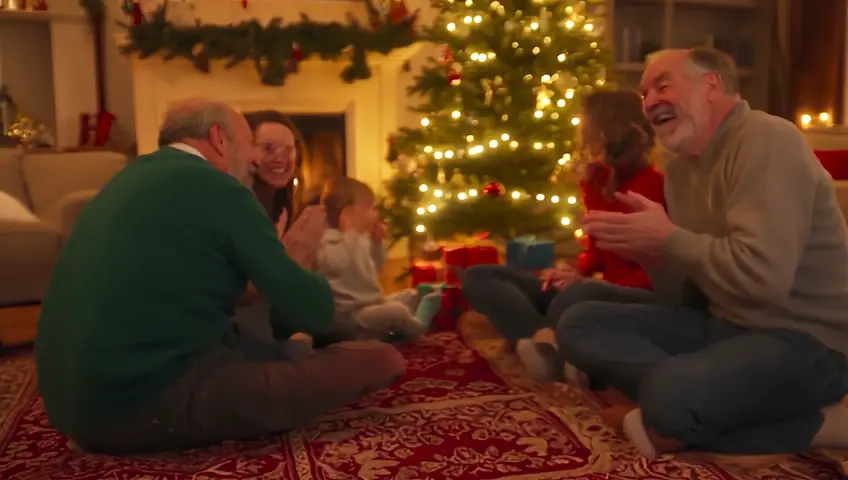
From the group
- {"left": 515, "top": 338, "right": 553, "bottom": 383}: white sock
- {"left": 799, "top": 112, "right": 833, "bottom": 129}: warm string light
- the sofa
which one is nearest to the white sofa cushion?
the sofa

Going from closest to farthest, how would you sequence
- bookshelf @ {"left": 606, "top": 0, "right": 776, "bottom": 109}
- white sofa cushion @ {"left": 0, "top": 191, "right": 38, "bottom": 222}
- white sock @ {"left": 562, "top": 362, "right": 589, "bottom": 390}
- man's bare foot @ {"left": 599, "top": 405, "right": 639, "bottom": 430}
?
man's bare foot @ {"left": 599, "top": 405, "right": 639, "bottom": 430}, white sock @ {"left": 562, "top": 362, "right": 589, "bottom": 390}, white sofa cushion @ {"left": 0, "top": 191, "right": 38, "bottom": 222}, bookshelf @ {"left": 606, "top": 0, "right": 776, "bottom": 109}

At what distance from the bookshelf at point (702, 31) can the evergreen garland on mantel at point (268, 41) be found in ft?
6.61

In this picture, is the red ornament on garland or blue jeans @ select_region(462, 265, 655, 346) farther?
the red ornament on garland

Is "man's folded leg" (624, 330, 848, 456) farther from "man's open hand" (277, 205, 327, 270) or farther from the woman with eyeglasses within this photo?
the woman with eyeglasses

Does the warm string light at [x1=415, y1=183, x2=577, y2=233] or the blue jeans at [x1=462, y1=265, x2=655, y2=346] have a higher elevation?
the warm string light at [x1=415, y1=183, x2=577, y2=233]

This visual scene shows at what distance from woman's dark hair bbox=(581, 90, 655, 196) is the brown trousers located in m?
0.99

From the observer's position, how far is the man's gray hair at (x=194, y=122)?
1777mm

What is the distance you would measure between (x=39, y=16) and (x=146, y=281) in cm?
355

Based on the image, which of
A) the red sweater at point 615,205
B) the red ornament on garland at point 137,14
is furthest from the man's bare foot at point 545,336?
the red ornament on garland at point 137,14

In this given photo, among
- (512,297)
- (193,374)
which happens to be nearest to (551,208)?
(512,297)

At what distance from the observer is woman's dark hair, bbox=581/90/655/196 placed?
2305 millimetres

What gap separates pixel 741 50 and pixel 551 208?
3163 mm

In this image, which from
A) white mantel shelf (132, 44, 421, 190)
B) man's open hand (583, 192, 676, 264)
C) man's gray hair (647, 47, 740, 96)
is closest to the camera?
man's open hand (583, 192, 676, 264)

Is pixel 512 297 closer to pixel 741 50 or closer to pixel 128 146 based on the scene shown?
pixel 128 146
